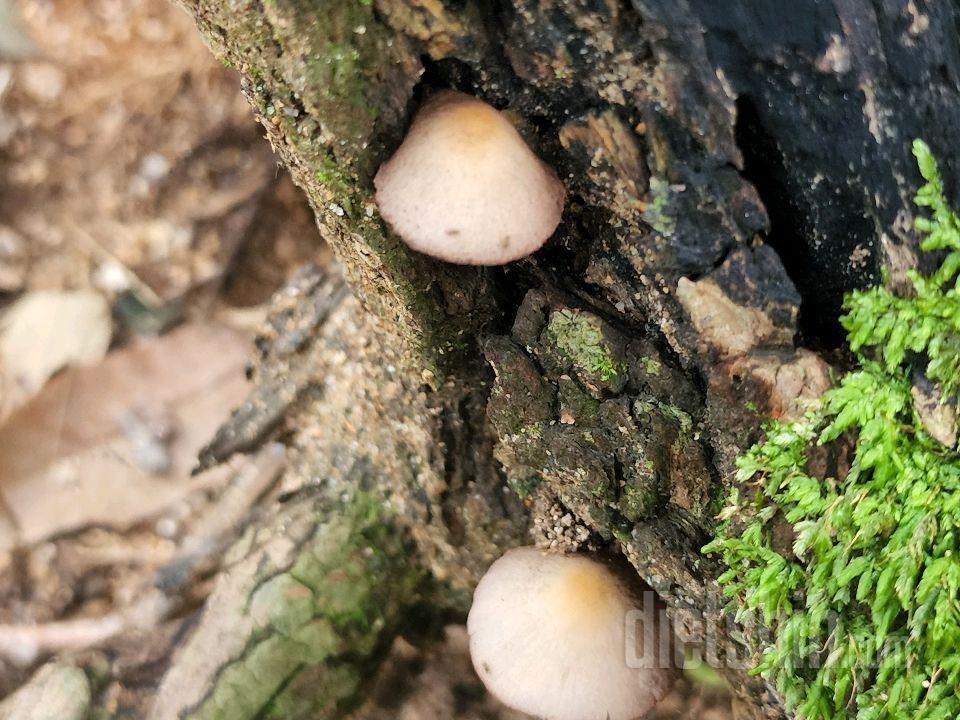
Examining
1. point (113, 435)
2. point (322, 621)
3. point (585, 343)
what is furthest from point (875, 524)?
point (113, 435)

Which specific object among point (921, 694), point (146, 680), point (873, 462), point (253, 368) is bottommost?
point (146, 680)

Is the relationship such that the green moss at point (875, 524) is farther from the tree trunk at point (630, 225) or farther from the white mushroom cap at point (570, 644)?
the white mushroom cap at point (570, 644)

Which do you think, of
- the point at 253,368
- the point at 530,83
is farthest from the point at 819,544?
the point at 253,368

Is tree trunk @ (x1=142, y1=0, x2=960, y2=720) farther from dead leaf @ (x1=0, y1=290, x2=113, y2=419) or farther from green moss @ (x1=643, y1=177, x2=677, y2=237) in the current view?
dead leaf @ (x1=0, y1=290, x2=113, y2=419)

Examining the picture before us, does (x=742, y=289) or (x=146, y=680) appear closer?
(x=742, y=289)

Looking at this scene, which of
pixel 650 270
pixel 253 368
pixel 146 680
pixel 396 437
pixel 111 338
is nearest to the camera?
pixel 650 270

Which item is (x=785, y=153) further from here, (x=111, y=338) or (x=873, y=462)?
(x=111, y=338)

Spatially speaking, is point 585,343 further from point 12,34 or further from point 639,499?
point 12,34
